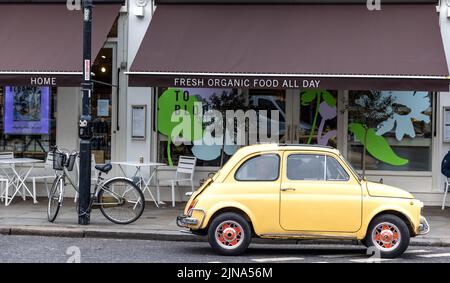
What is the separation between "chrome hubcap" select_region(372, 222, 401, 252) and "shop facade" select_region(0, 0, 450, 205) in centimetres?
337

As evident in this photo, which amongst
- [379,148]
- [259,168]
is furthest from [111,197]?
[379,148]

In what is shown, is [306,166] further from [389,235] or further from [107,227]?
[107,227]

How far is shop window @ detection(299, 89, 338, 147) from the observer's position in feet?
42.9

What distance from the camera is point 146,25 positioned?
13156mm

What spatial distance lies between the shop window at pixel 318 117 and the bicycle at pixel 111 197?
4498 mm

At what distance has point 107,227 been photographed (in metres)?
9.92

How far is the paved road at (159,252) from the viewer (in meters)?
7.97

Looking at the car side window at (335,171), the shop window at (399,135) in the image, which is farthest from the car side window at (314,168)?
the shop window at (399,135)

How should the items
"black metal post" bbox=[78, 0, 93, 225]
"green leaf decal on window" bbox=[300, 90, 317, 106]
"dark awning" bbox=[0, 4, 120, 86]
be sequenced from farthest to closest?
1. "green leaf decal on window" bbox=[300, 90, 317, 106]
2. "dark awning" bbox=[0, 4, 120, 86]
3. "black metal post" bbox=[78, 0, 93, 225]

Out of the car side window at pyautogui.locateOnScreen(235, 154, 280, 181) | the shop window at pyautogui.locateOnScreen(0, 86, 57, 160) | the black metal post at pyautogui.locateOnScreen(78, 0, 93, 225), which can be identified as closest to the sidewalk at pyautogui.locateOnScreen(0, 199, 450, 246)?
the black metal post at pyautogui.locateOnScreen(78, 0, 93, 225)

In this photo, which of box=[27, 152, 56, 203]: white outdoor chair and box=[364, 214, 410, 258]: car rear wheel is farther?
box=[27, 152, 56, 203]: white outdoor chair

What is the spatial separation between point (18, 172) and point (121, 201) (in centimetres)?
444

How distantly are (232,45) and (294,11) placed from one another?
1.67 metres

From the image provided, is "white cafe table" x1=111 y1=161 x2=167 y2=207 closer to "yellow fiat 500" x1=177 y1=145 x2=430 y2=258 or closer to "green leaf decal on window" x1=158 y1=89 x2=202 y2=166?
"green leaf decal on window" x1=158 y1=89 x2=202 y2=166
